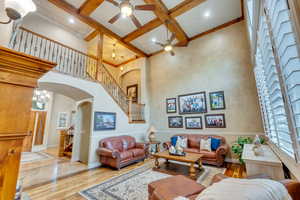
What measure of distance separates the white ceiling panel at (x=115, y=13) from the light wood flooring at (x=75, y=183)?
5.05 metres

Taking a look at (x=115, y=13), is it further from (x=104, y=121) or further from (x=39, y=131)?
(x=39, y=131)

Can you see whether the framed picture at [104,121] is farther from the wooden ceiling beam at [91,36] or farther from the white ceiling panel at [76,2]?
the wooden ceiling beam at [91,36]

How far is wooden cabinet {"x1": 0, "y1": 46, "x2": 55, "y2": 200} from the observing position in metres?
0.66

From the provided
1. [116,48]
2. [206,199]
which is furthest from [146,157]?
[116,48]

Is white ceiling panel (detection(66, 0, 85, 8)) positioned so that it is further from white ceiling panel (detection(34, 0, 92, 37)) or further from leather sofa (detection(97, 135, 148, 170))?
leather sofa (detection(97, 135, 148, 170))

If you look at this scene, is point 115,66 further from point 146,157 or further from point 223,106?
point 223,106

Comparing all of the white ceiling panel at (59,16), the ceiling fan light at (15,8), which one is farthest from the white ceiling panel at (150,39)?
the ceiling fan light at (15,8)

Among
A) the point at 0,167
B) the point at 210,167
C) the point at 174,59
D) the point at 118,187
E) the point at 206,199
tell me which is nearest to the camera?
the point at 0,167

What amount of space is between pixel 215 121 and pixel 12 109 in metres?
5.29

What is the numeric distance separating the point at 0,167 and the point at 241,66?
5.78 metres

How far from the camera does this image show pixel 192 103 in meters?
5.49

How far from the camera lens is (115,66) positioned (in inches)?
347

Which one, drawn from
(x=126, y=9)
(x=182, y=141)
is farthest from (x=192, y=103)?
(x=126, y=9)

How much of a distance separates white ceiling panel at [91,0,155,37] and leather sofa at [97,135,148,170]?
424 cm
